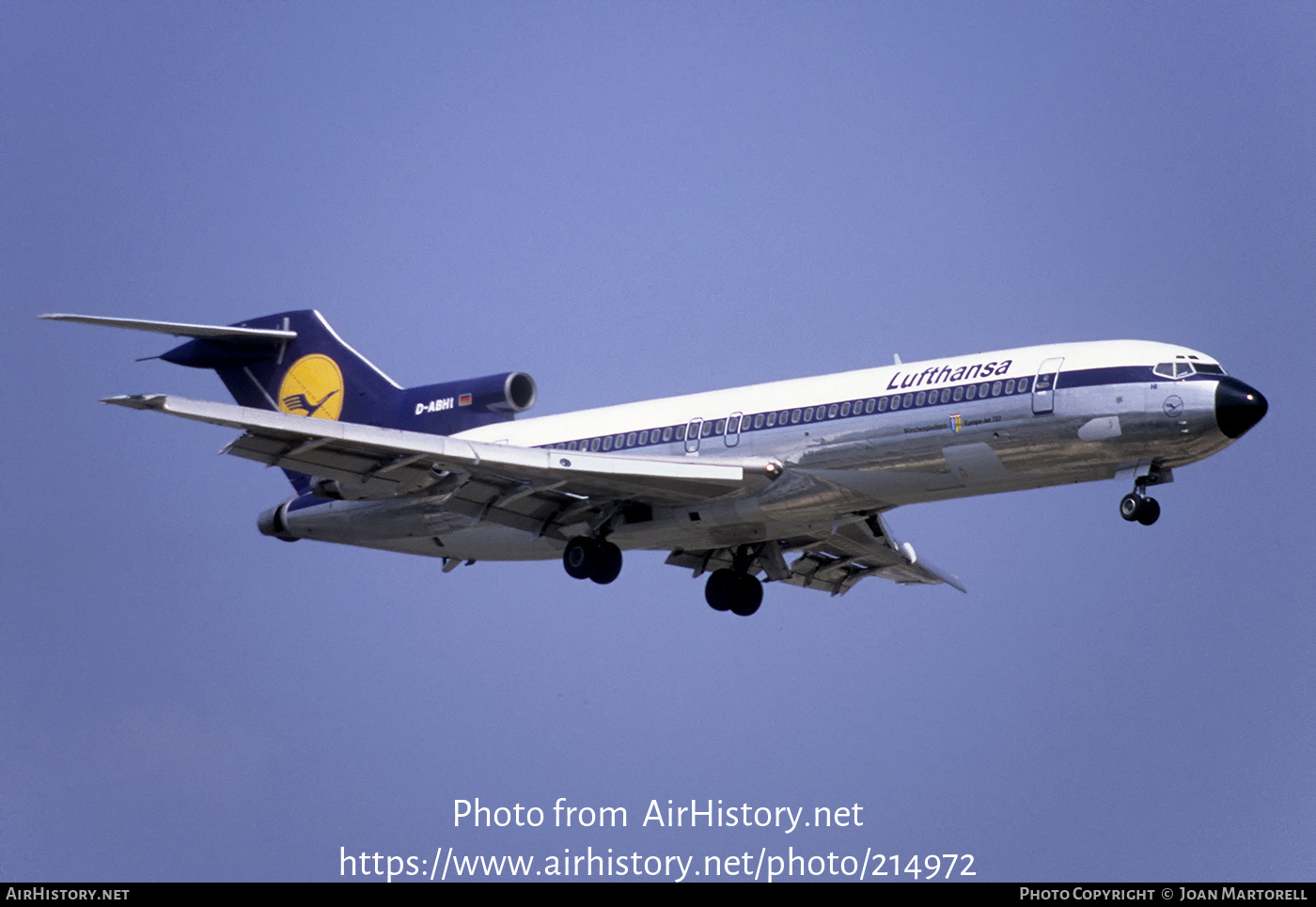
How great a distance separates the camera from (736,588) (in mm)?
33062

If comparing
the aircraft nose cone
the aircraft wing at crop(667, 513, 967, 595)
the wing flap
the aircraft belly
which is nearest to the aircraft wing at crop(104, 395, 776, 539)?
the wing flap

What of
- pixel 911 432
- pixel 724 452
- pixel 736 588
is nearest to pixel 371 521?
pixel 736 588

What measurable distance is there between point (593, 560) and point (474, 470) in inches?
109

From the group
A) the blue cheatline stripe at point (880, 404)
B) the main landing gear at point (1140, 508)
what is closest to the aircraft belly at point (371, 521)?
the blue cheatline stripe at point (880, 404)

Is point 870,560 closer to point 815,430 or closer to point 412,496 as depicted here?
point 815,430

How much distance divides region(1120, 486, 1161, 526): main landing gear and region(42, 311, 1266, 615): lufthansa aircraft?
0.02 metres

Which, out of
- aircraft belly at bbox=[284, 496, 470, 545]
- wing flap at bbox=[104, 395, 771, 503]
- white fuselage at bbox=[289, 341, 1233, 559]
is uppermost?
white fuselage at bbox=[289, 341, 1233, 559]

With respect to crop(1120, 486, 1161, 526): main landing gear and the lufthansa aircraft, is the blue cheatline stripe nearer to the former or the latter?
the lufthansa aircraft

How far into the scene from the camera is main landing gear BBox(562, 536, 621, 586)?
2977 cm

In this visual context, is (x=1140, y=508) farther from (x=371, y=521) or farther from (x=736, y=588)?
(x=371, y=521)

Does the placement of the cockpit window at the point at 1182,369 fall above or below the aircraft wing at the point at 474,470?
above

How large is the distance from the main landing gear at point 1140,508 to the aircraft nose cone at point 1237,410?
4.91 ft

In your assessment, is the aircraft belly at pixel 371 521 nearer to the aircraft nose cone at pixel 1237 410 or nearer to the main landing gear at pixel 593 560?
the main landing gear at pixel 593 560

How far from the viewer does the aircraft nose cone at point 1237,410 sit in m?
25.5
